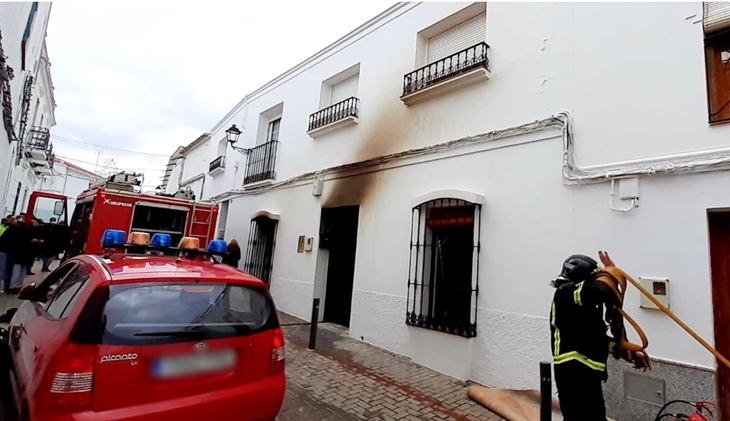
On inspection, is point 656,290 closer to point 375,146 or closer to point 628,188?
point 628,188

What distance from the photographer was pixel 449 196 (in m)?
5.40

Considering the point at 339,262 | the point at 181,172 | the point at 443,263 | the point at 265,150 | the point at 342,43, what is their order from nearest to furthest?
the point at 443,263, the point at 339,262, the point at 342,43, the point at 265,150, the point at 181,172

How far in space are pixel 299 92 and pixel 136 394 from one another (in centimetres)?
855

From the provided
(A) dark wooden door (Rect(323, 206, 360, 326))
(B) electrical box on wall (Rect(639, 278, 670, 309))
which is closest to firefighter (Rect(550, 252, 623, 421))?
(B) electrical box on wall (Rect(639, 278, 670, 309))

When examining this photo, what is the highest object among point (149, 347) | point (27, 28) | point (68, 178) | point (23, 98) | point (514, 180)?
point (68, 178)

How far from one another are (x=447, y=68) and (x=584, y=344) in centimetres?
481

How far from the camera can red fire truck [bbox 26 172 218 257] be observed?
7.44 m

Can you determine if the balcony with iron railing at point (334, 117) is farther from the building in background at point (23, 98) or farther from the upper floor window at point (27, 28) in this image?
the upper floor window at point (27, 28)

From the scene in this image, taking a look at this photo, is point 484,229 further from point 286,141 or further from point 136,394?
point 286,141

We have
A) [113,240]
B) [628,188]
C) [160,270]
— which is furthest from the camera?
[113,240]

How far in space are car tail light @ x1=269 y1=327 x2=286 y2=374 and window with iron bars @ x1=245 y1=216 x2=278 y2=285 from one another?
6.74m

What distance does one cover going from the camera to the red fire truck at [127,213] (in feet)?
24.4

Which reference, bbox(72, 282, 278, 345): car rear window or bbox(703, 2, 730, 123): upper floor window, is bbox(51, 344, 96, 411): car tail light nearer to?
bbox(72, 282, 278, 345): car rear window

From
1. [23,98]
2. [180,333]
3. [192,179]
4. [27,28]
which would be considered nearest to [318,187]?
[180,333]
